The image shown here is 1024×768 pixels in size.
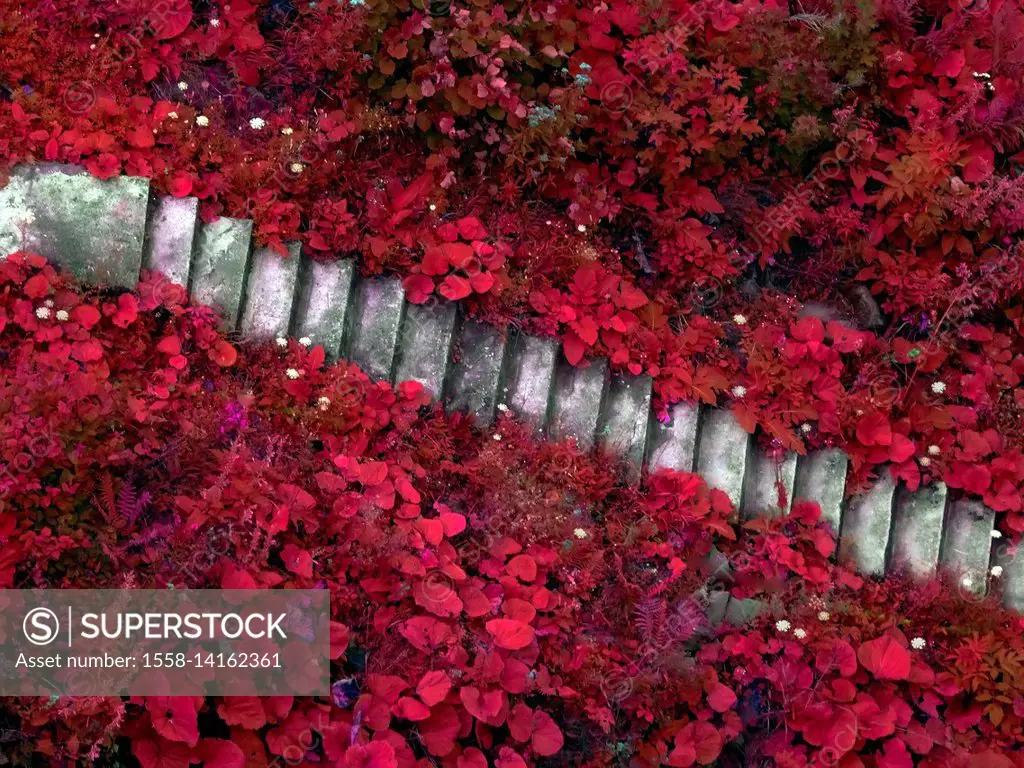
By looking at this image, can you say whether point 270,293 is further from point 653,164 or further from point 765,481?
point 765,481

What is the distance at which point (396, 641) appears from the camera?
5.55m

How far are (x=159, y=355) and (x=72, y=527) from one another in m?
1.33

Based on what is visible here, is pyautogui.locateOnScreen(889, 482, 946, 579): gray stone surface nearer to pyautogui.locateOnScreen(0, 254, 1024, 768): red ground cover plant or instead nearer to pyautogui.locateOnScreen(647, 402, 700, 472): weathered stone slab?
pyautogui.locateOnScreen(0, 254, 1024, 768): red ground cover plant

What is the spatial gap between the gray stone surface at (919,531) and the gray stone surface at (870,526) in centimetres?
10

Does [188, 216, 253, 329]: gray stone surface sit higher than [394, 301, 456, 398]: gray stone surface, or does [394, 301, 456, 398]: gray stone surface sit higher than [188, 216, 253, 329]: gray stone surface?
[188, 216, 253, 329]: gray stone surface

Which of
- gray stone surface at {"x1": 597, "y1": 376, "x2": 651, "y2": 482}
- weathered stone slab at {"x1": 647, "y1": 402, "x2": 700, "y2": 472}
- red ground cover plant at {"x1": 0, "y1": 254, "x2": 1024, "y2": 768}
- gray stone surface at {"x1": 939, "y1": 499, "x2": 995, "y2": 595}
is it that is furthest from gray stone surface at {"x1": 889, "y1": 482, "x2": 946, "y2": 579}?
gray stone surface at {"x1": 597, "y1": 376, "x2": 651, "y2": 482}

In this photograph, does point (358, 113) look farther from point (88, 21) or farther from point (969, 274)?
point (969, 274)

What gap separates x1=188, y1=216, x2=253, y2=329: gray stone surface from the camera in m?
6.31

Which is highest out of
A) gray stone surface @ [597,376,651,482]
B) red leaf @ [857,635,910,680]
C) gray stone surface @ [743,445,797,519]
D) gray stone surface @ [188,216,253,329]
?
gray stone surface @ [188,216,253,329]

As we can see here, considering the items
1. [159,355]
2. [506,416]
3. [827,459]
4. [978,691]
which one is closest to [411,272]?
[506,416]

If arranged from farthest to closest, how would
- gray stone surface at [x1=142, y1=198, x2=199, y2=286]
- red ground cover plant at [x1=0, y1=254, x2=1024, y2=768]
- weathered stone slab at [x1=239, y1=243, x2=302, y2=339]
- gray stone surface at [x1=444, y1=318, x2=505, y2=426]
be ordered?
gray stone surface at [x1=444, y1=318, x2=505, y2=426] → weathered stone slab at [x1=239, y1=243, x2=302, y2=339] → gray stone surface at [x1=142, y1=198, x2=199, y2=286] → red ground cover plant at [x1=0, y1=254, x2=1024, y2=768]

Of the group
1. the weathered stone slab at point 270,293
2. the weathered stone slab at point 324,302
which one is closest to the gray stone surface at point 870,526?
the weathered stone slab at point 324,302

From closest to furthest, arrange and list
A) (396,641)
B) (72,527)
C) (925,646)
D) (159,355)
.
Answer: (72,527), (396,641), (159,355), (925,646)

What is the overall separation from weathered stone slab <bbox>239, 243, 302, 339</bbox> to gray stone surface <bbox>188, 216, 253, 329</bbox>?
3.3 inches
